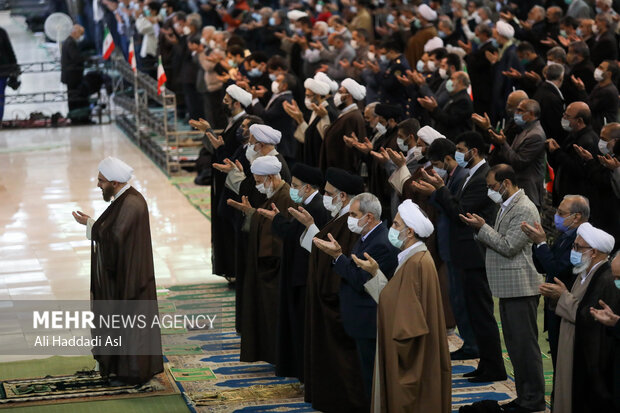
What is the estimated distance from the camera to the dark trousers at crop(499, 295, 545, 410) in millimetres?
9172

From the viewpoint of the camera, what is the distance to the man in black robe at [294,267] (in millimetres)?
9648

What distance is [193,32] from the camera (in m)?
20.9

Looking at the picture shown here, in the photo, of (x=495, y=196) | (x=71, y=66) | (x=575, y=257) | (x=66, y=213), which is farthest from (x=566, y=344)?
(x=71, y=66)

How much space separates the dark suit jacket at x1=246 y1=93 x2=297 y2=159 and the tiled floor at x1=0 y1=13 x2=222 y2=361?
165cm

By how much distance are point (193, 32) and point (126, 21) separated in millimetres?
4696

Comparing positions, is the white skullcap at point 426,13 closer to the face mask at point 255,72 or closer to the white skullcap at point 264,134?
the face mask at point 255,72

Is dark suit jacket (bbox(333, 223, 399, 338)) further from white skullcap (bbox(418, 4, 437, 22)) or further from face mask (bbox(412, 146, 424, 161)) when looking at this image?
white skullcap (bbox(418, 4, 437, 22))

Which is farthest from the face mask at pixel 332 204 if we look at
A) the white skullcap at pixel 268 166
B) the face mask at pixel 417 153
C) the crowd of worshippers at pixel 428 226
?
the face mask at pixel 417 153

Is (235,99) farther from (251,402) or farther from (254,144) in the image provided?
(251,402)

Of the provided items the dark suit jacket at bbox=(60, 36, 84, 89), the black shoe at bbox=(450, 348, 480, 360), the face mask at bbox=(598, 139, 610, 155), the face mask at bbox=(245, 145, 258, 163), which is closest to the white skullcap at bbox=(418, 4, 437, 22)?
the dark suit jacket at bbox=(60, 36, 84, 89)

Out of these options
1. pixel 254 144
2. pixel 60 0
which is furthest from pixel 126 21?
pixel 254 144

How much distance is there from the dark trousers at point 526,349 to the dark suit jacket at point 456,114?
190 inches

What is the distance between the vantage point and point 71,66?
2358 centimetres

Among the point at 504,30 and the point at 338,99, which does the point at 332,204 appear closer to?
the point at 338,99
